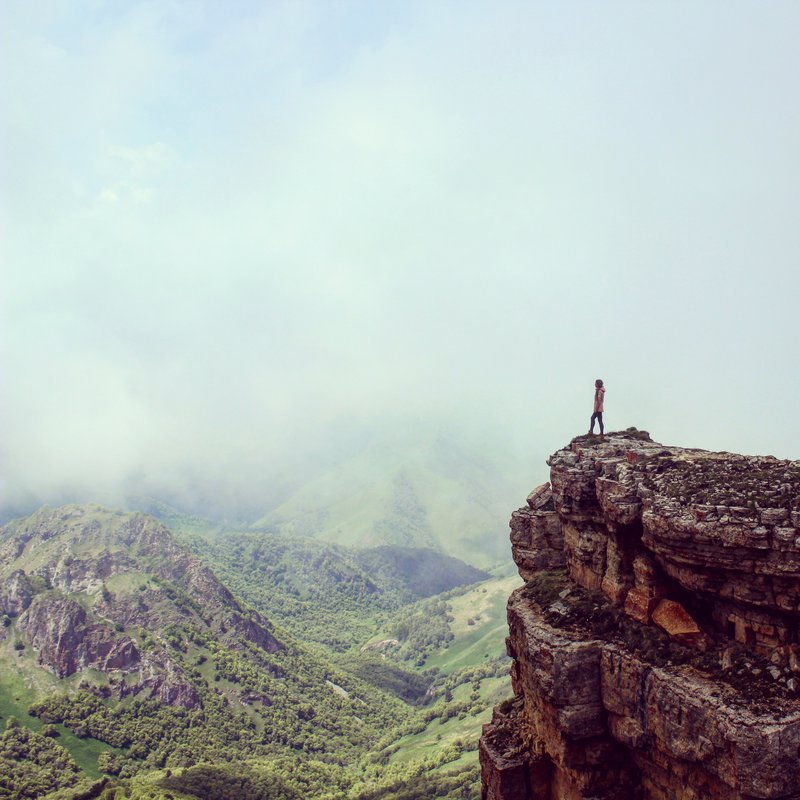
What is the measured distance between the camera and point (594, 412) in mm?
63250

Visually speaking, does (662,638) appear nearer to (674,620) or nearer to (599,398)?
(674,620)

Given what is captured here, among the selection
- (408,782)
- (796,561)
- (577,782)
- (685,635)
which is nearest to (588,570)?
(685,635)

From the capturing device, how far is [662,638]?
41.5 metres

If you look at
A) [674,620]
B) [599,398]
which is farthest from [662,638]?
[599,398]

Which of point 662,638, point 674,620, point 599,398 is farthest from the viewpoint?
point 599,398

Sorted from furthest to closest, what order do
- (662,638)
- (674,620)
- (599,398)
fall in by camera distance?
1. (599,398)
2. (662,638)
3. (674,620)

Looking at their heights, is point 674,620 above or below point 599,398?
below

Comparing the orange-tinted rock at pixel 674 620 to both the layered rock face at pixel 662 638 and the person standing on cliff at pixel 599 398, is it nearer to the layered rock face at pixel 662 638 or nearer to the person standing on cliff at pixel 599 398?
the layered rock face at pixel 662 638

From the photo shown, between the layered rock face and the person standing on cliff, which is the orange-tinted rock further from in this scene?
the person standing on cliff

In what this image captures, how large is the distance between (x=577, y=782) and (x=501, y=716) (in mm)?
16324

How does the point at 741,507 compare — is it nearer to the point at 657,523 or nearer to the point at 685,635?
the point at 657,523

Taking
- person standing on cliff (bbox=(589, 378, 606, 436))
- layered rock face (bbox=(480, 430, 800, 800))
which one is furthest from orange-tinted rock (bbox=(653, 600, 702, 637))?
person standing on cliff (bbox=(589, 378, 606, 436))

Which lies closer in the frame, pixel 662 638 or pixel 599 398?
pixel 662 638

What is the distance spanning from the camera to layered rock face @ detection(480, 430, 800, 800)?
3481cm
